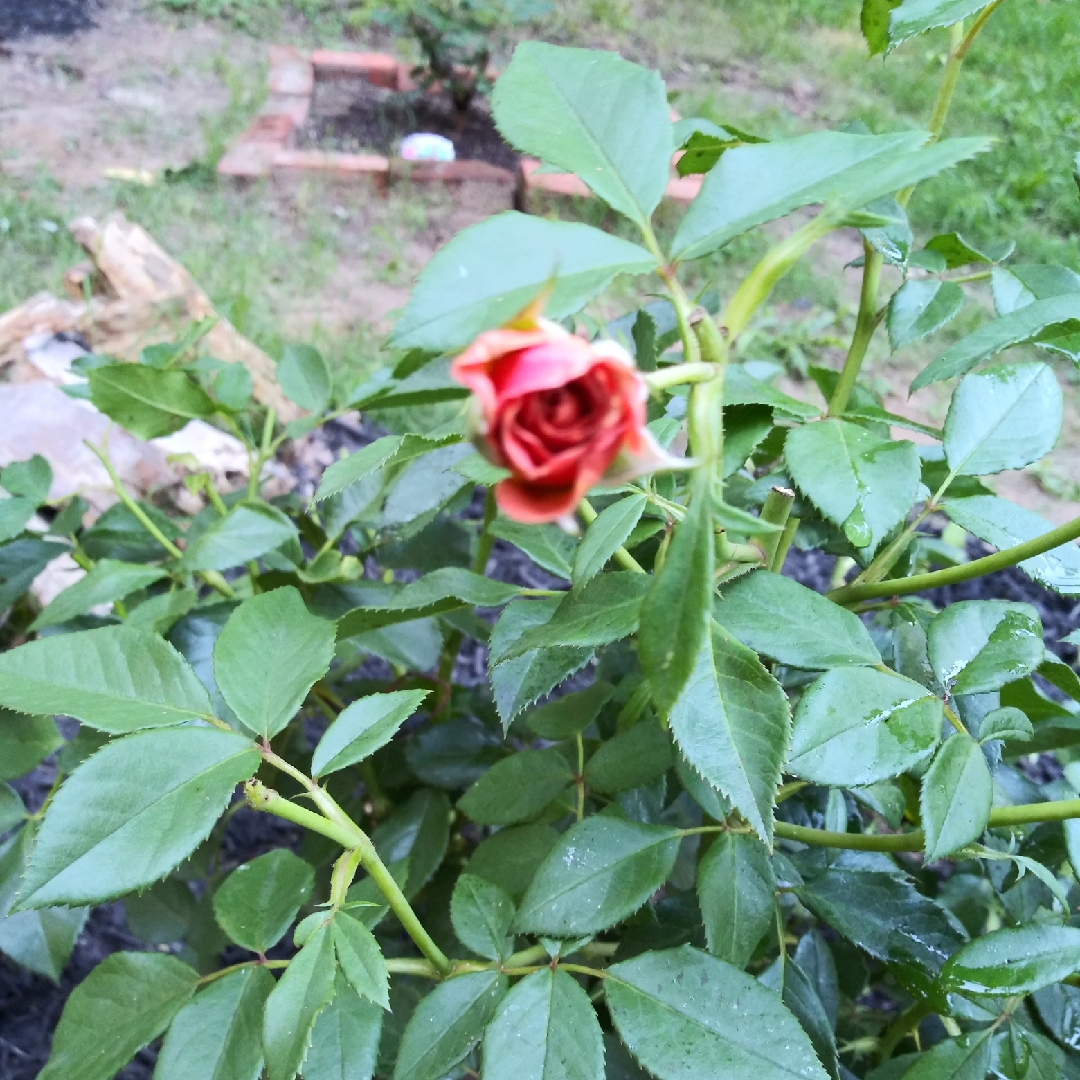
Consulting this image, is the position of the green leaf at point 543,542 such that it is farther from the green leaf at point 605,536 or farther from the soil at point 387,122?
the soil at point 387,122

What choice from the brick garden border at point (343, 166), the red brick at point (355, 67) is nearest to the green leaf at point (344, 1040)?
the brick garden border at point (343, 166)

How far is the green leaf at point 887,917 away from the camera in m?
0.56

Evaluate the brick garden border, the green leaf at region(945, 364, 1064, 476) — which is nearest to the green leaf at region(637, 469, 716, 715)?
the green leaf at region(945, 364, 1064, 476)

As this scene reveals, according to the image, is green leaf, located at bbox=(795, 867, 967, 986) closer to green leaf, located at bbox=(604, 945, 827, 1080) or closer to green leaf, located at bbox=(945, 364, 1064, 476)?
green leaf, located at bbox=(604, 945, 827, 1080)

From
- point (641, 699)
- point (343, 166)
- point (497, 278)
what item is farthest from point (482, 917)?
point (343, 166)

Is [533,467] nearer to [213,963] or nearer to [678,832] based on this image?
[678,832]

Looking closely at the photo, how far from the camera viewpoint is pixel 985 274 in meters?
0.63

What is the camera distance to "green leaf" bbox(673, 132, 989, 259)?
14.7 inches

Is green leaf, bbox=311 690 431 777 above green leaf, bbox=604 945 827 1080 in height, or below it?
above

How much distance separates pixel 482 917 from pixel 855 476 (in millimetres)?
345

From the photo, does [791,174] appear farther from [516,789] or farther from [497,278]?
[516,789]

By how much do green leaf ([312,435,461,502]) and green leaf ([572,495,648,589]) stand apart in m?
0.09

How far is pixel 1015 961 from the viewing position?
0.49m

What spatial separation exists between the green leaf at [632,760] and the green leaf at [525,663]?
90 millimetres
